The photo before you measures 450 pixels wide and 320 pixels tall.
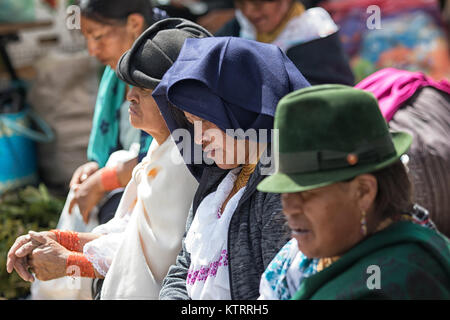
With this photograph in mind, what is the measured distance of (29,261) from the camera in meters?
2.56

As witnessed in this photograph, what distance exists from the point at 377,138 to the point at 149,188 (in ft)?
3.61

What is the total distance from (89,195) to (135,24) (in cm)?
93

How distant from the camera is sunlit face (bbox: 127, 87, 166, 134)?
255cm

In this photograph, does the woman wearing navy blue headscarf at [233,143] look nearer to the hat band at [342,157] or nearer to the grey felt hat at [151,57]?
the grey felt hat at [151,57]

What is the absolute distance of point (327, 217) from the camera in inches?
67.4

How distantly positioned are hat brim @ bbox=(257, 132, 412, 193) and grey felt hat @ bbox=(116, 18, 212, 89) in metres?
0.86

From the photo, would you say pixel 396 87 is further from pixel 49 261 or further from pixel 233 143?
pixel 49 261

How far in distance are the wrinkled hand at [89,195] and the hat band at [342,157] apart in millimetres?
1796

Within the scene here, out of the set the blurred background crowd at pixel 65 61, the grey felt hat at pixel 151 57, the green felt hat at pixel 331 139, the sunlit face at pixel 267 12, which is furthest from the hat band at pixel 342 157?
the blurred background crowd at pixel 65 61

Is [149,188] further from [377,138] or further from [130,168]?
[377,138]

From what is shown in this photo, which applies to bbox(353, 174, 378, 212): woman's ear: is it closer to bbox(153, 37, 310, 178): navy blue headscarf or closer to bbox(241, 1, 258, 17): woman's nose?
bbox(153, 37, 310, 178): navy blue headscarf

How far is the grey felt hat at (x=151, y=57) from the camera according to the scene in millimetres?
2436

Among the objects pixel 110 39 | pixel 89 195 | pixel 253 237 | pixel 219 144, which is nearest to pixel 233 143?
pixel 219 144

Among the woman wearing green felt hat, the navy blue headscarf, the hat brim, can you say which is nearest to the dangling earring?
the woman wearing green felt hat
